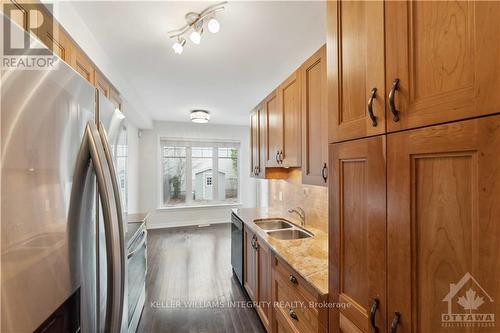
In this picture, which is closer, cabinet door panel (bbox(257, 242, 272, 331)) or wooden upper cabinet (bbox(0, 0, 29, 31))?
wooden upper cabinet (bbox(0, 0, 29, 31))

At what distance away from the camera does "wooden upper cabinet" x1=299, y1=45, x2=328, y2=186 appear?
1.51 meters

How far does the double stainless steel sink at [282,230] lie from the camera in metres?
2.21

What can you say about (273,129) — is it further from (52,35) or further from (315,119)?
(52,35)

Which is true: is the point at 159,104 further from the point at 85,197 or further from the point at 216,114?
the point at 85,197

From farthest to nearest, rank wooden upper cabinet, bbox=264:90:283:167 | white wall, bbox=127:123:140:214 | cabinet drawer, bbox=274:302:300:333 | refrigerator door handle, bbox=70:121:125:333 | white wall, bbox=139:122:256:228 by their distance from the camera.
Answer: white wall, bbox=139:122:256:228 → white wall, bbox=127:123:140:214 → wooden upper cabinet, bbox=264:90:283:167 → cabinet drawer, bbox=274:302:300:333 → refrigerator door handle, bbox=70:121:125:333

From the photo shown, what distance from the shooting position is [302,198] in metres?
2.62

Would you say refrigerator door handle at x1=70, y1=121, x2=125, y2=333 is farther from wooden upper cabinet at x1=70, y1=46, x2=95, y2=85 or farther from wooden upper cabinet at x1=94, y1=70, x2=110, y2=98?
wooden upper cabinet at x1=94, y1=70, x2=110, y2=98

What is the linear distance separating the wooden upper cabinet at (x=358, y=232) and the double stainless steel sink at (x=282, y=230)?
1.12 metres

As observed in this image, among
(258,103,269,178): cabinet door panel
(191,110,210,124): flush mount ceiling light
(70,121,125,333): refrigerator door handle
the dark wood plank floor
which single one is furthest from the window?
(70,121,125,333): refrigerator door handle

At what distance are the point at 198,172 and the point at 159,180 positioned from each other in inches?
40.1

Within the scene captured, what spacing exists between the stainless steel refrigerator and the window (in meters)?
5.27

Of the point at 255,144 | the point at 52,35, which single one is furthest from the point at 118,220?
the point at 255,144

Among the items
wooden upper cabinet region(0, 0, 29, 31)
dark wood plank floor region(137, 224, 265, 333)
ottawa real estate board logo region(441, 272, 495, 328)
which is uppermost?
wooden upper cabinet region(0, 0, 29, 31)

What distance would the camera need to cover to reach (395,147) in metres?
0.72
